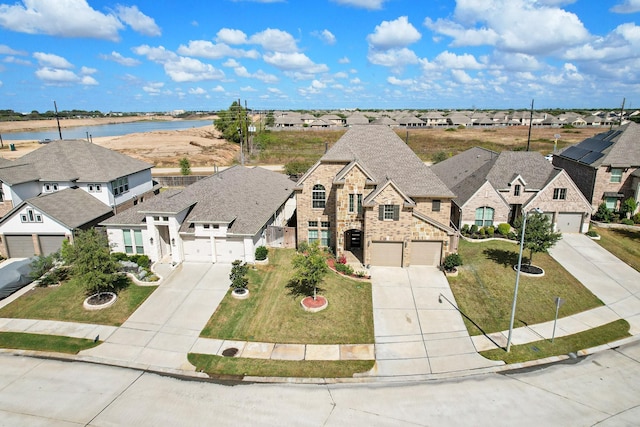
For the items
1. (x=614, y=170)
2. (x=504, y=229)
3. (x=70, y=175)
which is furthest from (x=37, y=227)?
(x=614, y=170)

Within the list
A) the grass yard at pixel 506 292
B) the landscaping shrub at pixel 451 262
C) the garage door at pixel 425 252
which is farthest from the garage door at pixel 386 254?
Answer: the grass yard at pixel 506 292

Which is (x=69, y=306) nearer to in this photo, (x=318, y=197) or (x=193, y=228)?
(x=193, y=228)

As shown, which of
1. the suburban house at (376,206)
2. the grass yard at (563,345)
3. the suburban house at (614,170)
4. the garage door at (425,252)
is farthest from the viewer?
the suburban house at (614,170)

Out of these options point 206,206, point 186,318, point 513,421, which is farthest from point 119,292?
point 513,421

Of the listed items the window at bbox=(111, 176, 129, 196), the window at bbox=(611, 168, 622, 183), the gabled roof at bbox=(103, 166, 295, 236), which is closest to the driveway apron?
the gabled roof at bbox=(103, 166, 295, 236)

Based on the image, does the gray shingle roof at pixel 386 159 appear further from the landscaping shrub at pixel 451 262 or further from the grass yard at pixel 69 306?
the grass yard at pixel 69 306

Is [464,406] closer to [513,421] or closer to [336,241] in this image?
[513,421]

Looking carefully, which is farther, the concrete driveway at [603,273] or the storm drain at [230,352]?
the concrete driveway at [603,273]
